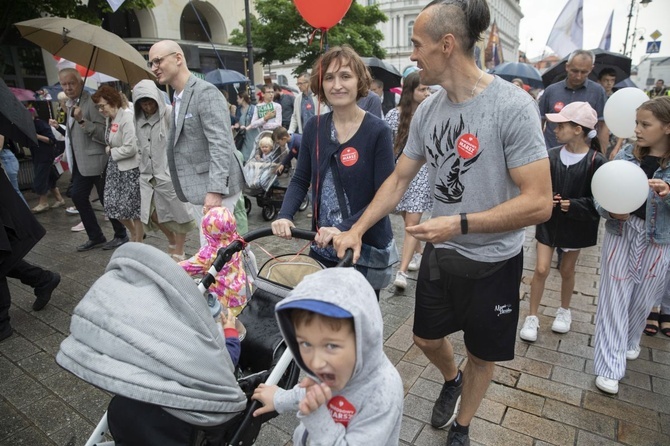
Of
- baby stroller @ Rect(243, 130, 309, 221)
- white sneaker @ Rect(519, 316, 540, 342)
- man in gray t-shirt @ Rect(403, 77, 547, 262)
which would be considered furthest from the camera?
baby stroller @ Rect(243, 130, 309, 221)

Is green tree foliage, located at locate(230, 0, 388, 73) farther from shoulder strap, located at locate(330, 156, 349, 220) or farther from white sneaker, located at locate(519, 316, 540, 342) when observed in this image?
shoulder strap, located at locate(330, 156, 349, 220)

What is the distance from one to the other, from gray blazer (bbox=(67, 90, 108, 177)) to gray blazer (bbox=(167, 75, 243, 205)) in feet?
7.75

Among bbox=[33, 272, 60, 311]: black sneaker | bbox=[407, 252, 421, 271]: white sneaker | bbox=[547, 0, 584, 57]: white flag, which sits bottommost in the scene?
bbox=[407, 252, 421, 271]: white sneaker

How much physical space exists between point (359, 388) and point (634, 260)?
2.47 m

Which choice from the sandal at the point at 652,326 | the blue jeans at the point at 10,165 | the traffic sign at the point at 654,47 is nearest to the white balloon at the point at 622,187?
the sandal at the point at 652,326

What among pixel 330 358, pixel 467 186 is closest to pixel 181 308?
pixel 330 358

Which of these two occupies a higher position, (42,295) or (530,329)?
(42,295)

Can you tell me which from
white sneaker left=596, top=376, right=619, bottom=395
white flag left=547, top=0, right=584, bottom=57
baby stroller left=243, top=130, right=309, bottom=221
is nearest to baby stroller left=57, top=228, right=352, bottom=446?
white sneaker left=596, top=376, right=619, bottom=395

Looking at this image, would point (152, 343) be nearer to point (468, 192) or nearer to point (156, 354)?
point (156, 354)

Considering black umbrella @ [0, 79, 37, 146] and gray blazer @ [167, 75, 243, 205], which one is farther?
gray blazer @ [167, 75, 243, 205]

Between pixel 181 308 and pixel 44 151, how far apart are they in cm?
740

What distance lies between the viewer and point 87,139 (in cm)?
544

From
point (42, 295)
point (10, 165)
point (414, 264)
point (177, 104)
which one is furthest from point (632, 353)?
point (10, 165)

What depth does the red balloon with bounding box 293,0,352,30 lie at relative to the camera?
2697 mm
